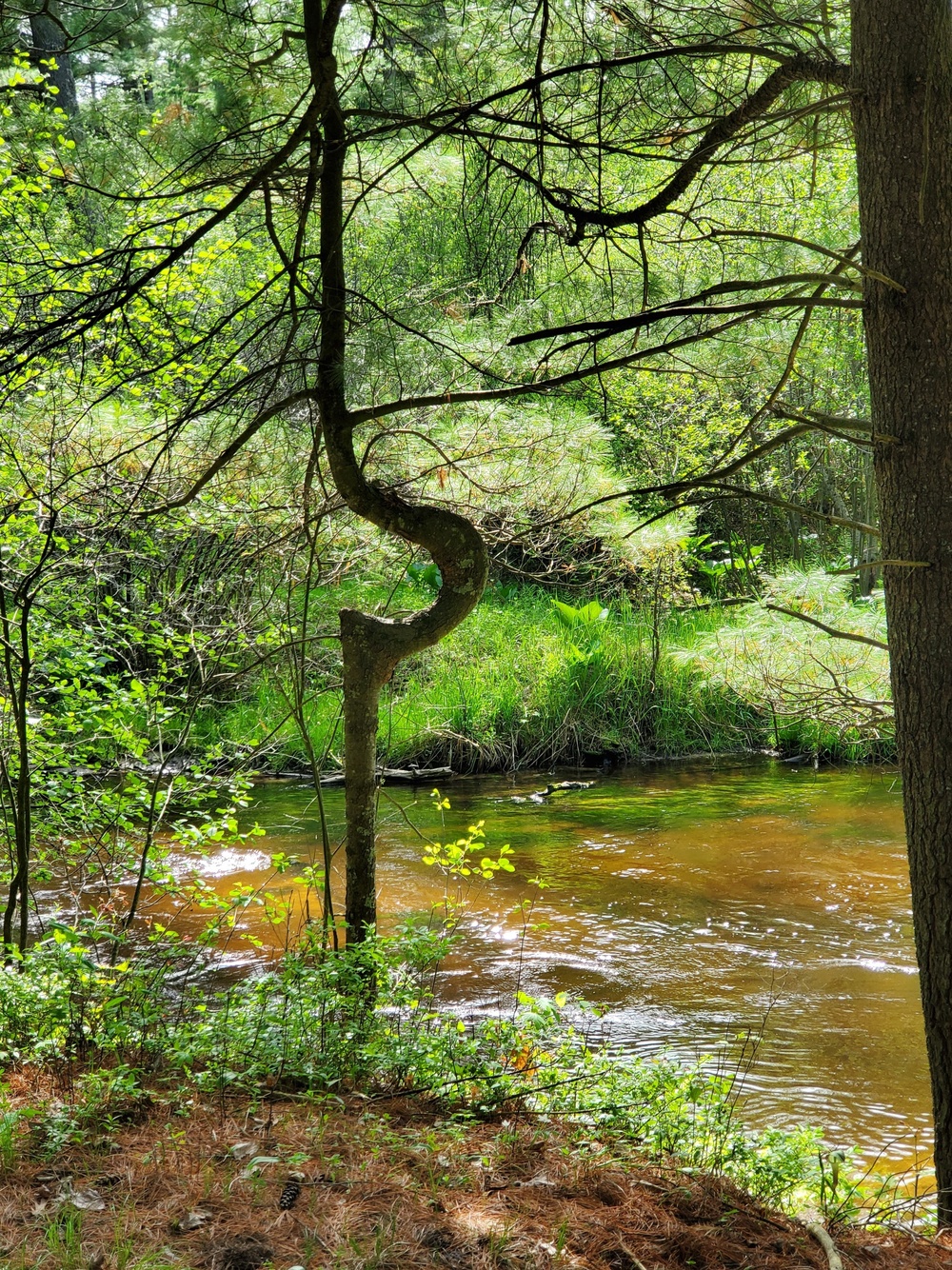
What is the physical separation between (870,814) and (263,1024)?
7.31 metres

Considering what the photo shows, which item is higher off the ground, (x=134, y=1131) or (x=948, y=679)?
(x=948, y=679)

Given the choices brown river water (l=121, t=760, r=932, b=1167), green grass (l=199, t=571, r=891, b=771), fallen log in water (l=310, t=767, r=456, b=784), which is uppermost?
green grass (l=199, t=571, r=891, b=771)

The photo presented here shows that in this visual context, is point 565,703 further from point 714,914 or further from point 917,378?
point 917,378

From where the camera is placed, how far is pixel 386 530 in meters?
4.18

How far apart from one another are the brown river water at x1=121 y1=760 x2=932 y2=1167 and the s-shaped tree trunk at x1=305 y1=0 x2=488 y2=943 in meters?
0.89

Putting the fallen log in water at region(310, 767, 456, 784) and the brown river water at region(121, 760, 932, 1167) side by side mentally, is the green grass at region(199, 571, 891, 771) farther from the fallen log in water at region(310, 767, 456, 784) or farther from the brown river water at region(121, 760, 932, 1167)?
the brown river water at region(121, 760, 932, 1167)

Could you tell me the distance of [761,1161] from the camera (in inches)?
127

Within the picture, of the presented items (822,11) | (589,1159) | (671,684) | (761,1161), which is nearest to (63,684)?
(589,1159)

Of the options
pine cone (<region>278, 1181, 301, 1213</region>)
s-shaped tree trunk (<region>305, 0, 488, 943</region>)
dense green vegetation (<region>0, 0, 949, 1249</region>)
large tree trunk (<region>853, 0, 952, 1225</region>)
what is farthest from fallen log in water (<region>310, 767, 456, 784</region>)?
pine cone (<region>278, 1181, 301, 1213</region>)

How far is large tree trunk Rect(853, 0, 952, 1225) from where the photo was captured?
2.93m

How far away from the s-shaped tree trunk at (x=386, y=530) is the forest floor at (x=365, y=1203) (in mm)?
1320

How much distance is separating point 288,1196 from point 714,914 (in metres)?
5.37

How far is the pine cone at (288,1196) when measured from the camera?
248cm

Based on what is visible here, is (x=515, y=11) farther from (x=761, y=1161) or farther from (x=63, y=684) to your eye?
(x=761, y=1161)
